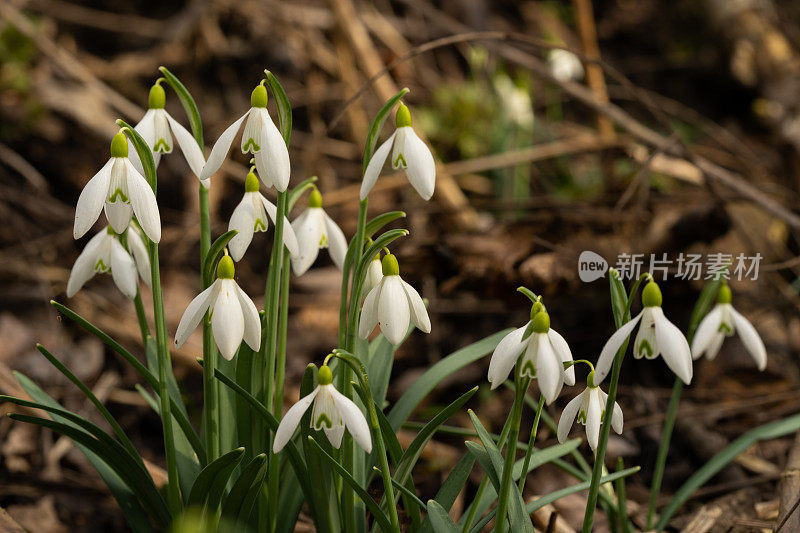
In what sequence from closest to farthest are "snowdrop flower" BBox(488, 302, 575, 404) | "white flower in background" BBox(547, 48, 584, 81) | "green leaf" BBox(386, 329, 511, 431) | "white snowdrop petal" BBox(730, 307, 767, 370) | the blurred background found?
"snowdrop flower" BBox(488, 302, 575, 404) < "white snowdrop petal" BBox(730, 307, 767, 370) < "green leaf" BBox(386, 329, 511, 431) < the blurred background < "white flower in background" BBox(547, 48, 584, 81)

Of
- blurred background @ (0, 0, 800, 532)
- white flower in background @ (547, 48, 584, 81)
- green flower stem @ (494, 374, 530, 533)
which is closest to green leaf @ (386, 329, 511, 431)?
blurred background @ (0, 0, 800, 532)

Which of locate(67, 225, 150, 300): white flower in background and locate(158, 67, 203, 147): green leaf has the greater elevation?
locate(158, 67, 203, 147): green leaf

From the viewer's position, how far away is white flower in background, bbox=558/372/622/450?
100 cm

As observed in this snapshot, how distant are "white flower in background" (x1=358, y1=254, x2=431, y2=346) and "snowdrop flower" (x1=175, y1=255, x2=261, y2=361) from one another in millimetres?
166

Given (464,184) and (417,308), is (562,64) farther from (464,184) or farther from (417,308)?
(417,308)

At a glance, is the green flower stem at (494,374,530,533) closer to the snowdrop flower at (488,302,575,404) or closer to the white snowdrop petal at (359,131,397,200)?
the snowdrop flower at (488,302,575,404)

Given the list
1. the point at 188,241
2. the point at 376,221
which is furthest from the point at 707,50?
the point at 376,221

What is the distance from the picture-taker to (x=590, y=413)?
1.01 m

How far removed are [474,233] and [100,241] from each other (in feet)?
4.19

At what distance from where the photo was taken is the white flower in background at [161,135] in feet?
3.57

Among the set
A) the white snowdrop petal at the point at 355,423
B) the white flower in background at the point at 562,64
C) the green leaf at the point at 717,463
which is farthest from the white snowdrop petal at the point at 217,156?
the white flower in background at the point at 562,64

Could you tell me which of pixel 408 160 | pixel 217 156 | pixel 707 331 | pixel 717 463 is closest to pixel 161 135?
pixel 217 156

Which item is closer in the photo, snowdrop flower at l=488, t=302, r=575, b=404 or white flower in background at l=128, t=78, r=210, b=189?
snowdrop flower at l=488, t=302, r=575, b=404


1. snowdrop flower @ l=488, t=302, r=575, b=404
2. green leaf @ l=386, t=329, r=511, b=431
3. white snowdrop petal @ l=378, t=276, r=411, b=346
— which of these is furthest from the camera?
green leaf @ l=386, t=329, r=511, b=431
